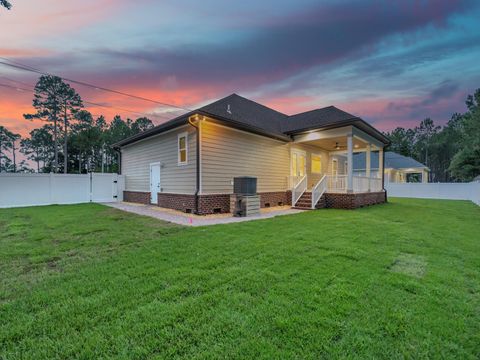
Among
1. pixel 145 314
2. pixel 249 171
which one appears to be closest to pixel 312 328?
pixel 145 314

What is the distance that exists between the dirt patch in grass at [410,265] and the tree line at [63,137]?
3025 centimetres

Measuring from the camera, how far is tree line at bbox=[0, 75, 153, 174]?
2722 centimetres

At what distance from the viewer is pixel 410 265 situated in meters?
3.50

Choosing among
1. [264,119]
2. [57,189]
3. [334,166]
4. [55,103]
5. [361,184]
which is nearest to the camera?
[361,184]

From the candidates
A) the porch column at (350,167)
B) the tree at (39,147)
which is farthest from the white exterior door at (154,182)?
the tree at (39,147)

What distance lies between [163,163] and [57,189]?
6546 millimetres

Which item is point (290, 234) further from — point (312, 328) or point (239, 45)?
point (239, 45)

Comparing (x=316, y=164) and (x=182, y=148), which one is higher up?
(x=182, y=148)

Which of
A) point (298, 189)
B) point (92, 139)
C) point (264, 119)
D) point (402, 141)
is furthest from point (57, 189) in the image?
point (402, 141)

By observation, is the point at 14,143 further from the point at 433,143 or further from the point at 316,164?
the point at 433,143

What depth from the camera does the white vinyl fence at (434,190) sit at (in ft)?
61.2

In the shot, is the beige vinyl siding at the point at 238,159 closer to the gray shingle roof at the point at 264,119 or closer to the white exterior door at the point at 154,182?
the gray shingle roof at the point at 264,119

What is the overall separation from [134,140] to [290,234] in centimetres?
1084

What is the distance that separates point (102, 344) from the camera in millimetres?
1720
